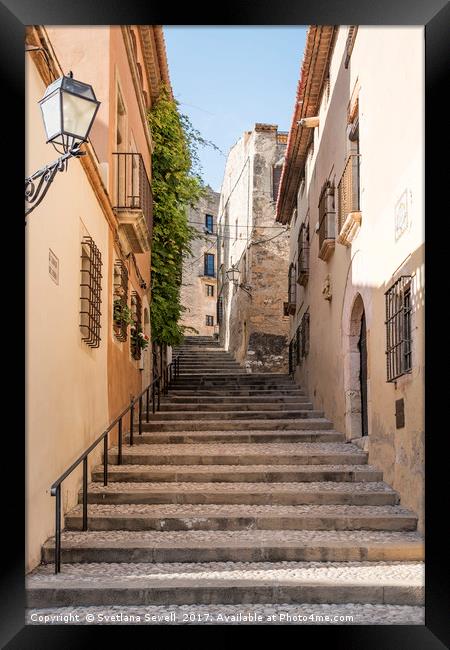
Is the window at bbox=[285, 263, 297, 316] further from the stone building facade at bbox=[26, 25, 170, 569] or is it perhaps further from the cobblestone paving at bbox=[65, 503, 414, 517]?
the cobblestone paving at bbox=[65, 503, 414, 517]

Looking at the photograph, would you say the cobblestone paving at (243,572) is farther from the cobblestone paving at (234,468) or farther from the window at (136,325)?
the window at (136,325)

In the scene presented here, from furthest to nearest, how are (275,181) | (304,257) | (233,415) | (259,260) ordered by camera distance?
(275,181), (259,260), (304,257), (233,415)

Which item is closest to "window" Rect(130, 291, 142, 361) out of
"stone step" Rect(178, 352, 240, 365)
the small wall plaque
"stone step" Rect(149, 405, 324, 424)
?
"stone step" Rect(149, 405, 324, 424)

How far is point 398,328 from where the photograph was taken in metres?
9.30

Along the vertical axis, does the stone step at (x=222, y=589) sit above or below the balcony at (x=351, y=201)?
below

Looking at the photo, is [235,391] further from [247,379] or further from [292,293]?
[292,293]

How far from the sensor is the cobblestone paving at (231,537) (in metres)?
8.15

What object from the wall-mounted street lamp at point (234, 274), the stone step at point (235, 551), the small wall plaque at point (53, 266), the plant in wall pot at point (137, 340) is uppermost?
the wall-mounted street lamp at point (234, 274)

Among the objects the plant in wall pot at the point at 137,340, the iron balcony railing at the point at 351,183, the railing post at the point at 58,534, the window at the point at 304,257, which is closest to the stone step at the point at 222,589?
the railing post at the point at 58,534

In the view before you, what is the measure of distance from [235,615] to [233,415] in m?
7.52

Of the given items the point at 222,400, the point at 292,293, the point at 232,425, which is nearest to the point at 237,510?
the point at 232,425

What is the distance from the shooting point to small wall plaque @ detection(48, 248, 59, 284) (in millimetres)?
8121
